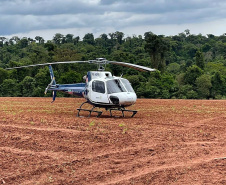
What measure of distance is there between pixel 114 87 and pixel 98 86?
0.88 metres

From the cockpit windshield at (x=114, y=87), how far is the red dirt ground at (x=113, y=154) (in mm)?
2846

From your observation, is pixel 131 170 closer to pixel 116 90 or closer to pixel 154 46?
pixel 116 90

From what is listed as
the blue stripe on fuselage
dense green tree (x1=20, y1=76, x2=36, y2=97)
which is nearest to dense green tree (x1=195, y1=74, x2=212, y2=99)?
dense green tree (x1=20, y1=76, x2=36, y2=97)

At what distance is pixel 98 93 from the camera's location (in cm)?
1898

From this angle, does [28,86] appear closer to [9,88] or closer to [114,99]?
[9,88]

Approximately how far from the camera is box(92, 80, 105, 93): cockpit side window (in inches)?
739

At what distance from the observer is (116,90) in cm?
1836

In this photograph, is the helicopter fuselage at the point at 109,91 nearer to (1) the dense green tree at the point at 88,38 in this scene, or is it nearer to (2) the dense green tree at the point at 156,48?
(2) the dense green tree at the point at 156,48

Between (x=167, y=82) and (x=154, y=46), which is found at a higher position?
(x=154, y=46)

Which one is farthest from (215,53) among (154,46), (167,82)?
(167,82)

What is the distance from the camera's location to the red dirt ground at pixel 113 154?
28.3 ft

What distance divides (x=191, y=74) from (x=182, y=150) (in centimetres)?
4562

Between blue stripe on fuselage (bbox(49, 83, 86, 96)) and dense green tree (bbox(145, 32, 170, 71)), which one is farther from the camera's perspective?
dense green tree (bbox(145, 32, 170, 71))

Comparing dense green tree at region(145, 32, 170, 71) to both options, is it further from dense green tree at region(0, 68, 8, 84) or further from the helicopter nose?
the helicopter nose
